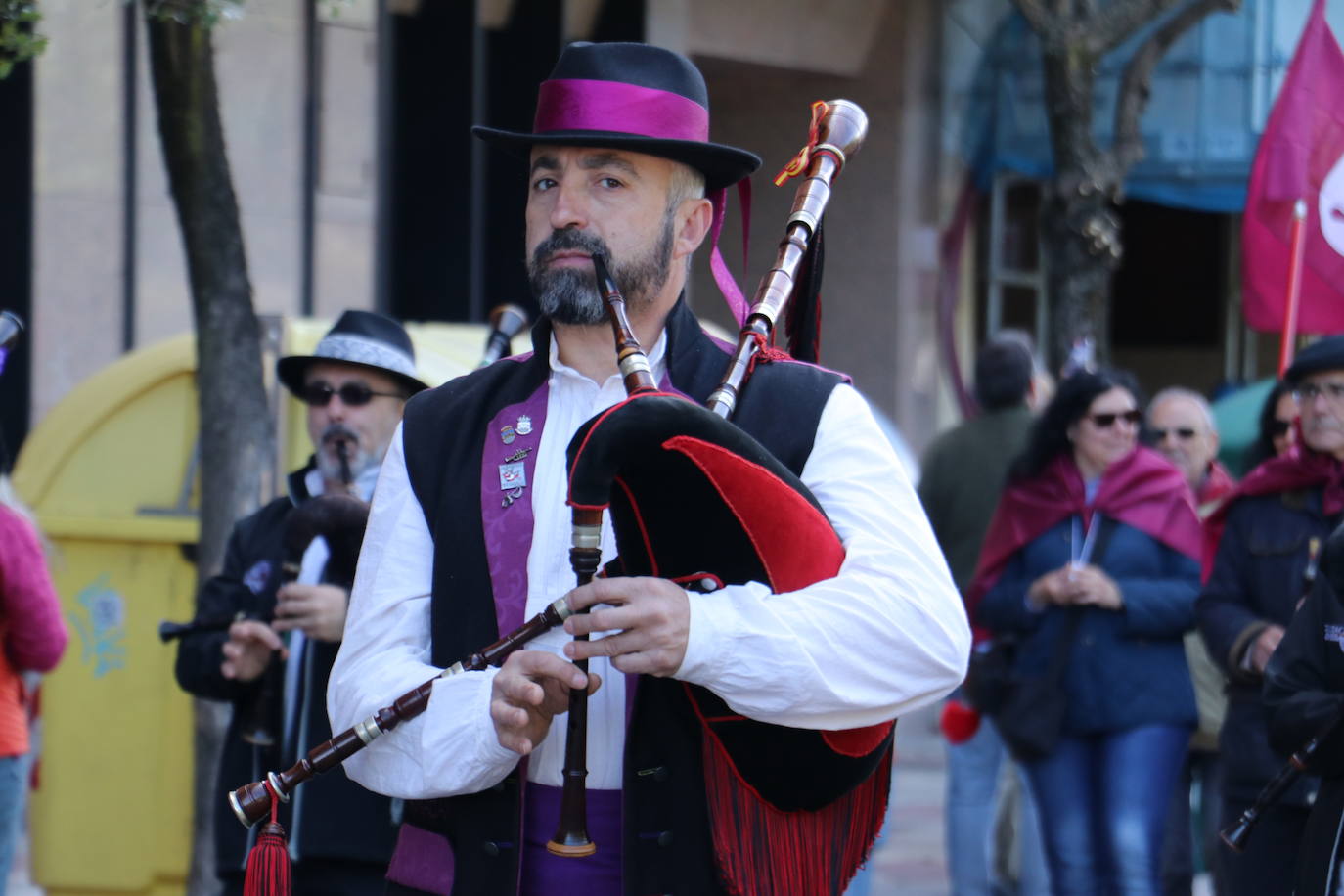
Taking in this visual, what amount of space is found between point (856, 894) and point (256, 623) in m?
1.97

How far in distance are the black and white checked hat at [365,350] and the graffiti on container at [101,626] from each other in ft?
5.13

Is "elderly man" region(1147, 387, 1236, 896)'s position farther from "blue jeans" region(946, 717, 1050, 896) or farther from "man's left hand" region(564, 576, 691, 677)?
"man's left hand" region(564, 576, 691, 677)

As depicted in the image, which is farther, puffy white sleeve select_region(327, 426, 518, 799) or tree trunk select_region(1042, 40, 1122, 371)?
tree trunk select_region(1042, 40, 1122, 371)

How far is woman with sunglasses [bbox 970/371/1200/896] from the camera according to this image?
5.55 meters

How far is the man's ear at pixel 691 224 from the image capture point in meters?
2.98

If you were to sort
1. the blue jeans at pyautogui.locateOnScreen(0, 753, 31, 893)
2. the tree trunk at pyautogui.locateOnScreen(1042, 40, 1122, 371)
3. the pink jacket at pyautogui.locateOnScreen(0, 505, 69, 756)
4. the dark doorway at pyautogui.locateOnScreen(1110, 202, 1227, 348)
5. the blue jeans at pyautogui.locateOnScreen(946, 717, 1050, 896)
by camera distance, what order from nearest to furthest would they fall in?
1. the pink jacket at pyautogui.locateOnScreen(0, 505, 69, 756)
2. the blue jeans at pyautogui.locateOnScreen(0, 753, 31, 893)
3. the blue jeans at pyautogui.locateOnScreen(946, 717, 1050, 896)
4. the tree trunk at pyautogui.locateOnScreen(1042, 40, 1122, 371)
5. the dark doorway at pyautogui.locateOnScreen(1110, 202, 1227, 348)

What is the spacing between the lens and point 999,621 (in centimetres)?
593

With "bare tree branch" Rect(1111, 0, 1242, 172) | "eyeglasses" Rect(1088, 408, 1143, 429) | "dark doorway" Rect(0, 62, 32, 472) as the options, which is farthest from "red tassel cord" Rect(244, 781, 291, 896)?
"bare tree branch" Rect(1111, 0, 1242, 172)

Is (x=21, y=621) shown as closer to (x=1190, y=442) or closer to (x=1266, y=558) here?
(x=1266, y=558)

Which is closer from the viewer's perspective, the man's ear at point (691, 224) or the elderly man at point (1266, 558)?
the man's ear at point (691, 224)

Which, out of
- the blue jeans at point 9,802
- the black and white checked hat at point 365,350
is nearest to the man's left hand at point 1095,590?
the black and white checked hat at point 365,350

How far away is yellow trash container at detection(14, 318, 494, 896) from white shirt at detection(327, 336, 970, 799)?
2962 millimetres

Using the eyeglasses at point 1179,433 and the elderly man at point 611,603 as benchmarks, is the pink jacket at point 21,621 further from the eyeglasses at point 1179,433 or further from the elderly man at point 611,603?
the eyeglasses at point 1179,433

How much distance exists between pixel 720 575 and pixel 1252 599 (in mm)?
2925
